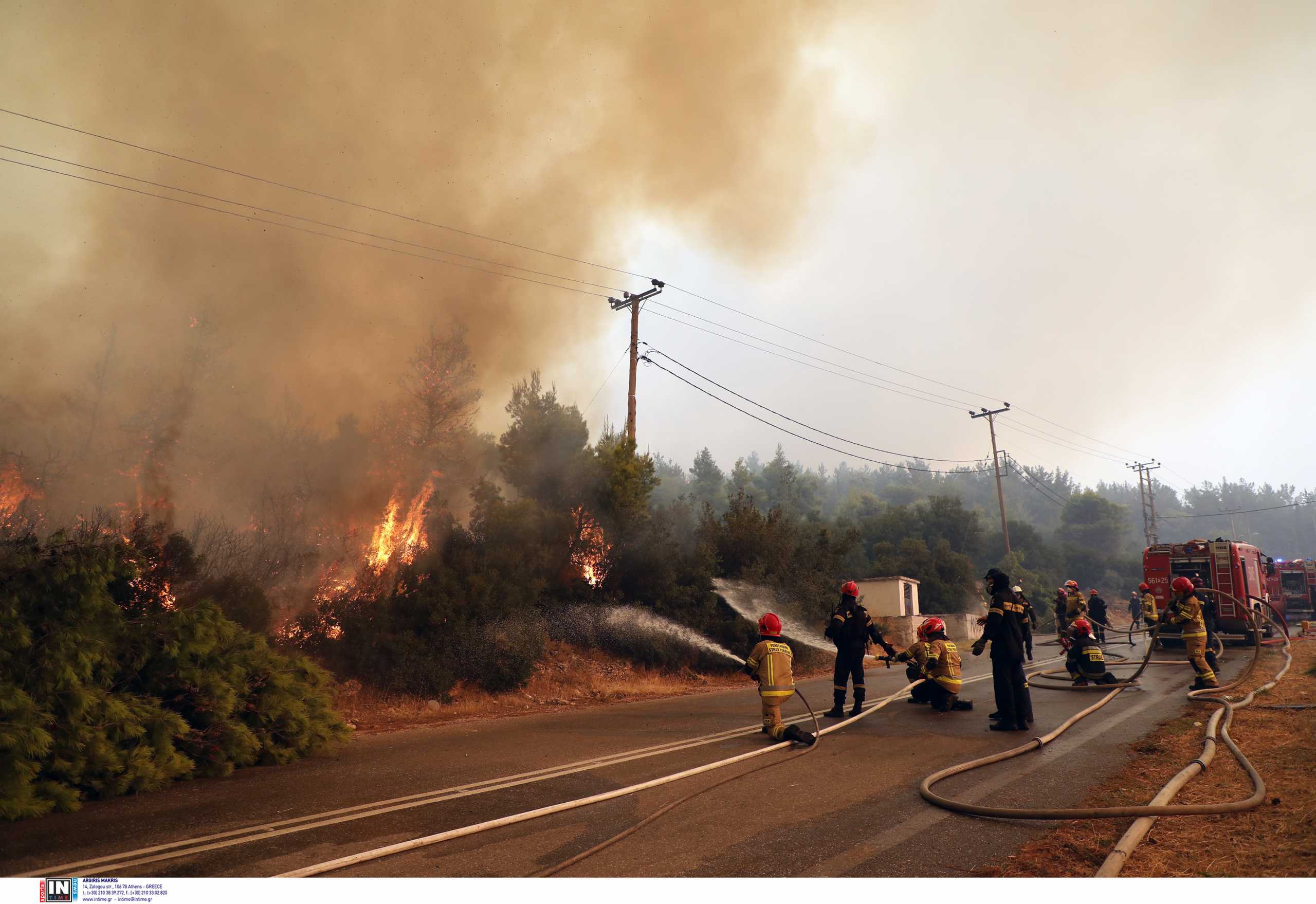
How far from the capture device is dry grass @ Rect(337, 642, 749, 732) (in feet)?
39.1

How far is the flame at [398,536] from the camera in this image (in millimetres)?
14602

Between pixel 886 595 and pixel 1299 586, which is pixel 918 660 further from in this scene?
pixel 1299 586

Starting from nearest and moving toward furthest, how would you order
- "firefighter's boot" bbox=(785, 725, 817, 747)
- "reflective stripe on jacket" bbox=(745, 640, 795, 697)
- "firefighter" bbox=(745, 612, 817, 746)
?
"firefighter's boot" bbox=(785, 725, 817, 747), "firefighter" bbox=(745, 612, 817, 746), "reflective stripe on jacket" bbox=(745, 640, 795, 697)

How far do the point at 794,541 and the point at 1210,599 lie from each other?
39.5 feet

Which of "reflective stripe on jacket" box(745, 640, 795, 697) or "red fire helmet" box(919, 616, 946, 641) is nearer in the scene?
"reflective stripe on jacket" box(745, 640, 795, 697)

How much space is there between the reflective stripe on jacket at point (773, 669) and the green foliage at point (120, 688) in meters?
4.93

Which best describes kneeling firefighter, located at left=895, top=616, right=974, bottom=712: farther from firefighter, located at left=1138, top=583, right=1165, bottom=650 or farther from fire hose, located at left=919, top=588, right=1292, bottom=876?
firefighter, located at left=1138, top=583, right=1165, bottom=650

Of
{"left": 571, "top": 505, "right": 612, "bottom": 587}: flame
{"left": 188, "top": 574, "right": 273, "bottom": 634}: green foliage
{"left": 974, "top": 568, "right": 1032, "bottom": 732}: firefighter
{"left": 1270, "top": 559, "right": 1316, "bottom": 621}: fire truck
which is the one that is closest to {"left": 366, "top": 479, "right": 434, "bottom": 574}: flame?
{"left": 188, "top": 574, "right": 273, "bottom": 634}: green foliage

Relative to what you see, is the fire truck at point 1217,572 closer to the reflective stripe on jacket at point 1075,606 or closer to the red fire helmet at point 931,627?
the reflective stripe on jacket at point 1075,606

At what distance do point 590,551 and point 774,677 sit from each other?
10.6m

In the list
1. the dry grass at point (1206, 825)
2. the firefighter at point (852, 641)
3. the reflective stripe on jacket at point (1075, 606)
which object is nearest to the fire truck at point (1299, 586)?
the reflective stripe on jacket at point (1075, 606)

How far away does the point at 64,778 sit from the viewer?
20.2 feet

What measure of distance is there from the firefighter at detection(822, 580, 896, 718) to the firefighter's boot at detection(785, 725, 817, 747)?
2.08 metres

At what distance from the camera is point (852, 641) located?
10352 millimetres
